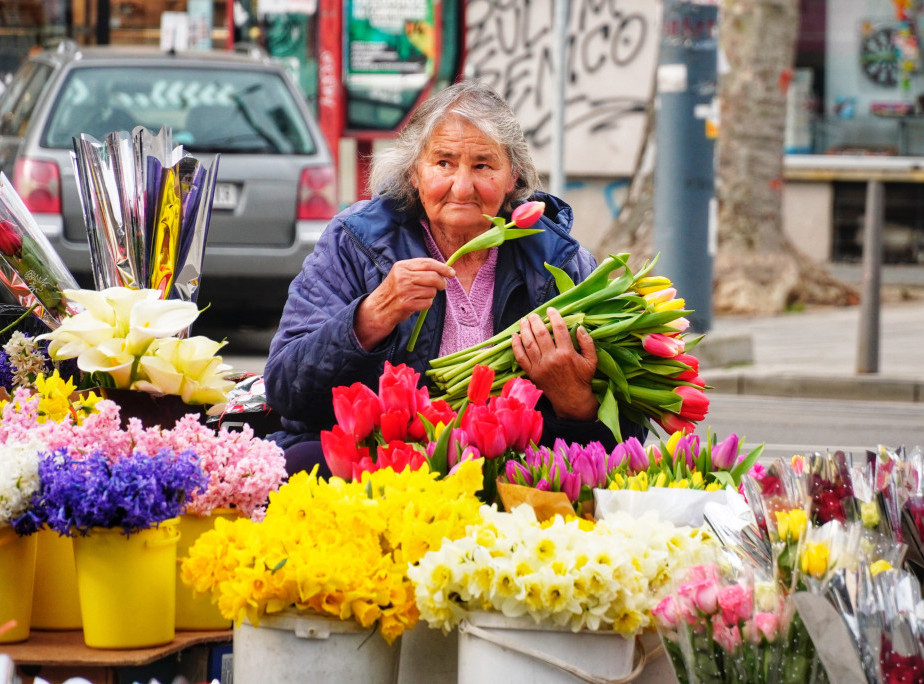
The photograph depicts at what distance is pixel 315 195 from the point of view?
7.64 meters

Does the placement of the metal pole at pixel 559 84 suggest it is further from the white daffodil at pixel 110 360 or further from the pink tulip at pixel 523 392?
the white daffodil at pixel 110 360

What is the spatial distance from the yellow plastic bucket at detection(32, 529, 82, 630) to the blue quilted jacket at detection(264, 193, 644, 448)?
691 millimetres

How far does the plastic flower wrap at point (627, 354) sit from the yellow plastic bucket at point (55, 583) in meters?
0.81

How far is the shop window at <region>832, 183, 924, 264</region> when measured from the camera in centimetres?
1698

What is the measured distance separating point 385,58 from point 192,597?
37.5ft

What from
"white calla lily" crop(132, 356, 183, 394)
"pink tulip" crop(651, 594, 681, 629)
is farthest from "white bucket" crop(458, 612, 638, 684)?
"white calla lily" crop(132, 356, 183, 394)

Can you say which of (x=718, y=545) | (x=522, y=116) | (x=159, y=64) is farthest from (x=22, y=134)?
(x=522, y=116)

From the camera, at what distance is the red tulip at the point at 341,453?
2.55m

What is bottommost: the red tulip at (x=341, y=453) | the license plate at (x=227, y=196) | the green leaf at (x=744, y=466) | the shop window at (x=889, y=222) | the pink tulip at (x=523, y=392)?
the shop window at (x=889, y=222)

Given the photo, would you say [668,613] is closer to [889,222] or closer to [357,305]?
[357,305]

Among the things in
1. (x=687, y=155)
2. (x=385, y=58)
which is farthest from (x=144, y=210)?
(x=385, y=58)

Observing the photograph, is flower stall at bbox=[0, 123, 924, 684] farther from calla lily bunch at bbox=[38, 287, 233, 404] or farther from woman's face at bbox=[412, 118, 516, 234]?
woman's face at bbox=[412, 118, 516, 234]

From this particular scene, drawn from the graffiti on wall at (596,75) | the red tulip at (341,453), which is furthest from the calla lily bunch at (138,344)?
the graffiti on wall at (596,75)

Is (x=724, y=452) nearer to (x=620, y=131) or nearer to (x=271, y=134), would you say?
(x=271, y=134)
